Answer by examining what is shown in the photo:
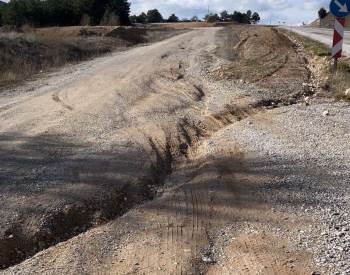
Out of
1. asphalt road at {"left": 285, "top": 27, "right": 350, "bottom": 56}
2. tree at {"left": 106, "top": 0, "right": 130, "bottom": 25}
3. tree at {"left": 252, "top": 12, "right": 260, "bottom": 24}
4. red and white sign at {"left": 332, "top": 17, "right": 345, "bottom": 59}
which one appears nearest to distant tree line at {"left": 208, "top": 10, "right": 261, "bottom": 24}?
tree at {"left": 252, "top": 12, "right": 260, "bottom": 24}

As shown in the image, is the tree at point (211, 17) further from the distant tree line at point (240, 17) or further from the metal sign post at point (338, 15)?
the metal sign post at point (338, 15)

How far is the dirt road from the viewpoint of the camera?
13.1ft

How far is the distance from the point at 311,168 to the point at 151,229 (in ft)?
7.12

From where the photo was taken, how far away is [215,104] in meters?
9.28

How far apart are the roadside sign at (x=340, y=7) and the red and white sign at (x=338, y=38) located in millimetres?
435

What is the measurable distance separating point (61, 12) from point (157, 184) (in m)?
42.4

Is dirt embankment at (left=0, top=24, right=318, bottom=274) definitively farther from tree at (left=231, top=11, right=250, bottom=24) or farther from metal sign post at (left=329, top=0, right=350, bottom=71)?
tree at (left=231, top=11, right=250, bottom=24)

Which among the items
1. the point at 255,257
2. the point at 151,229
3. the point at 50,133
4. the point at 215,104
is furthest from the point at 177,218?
the point at 215,104

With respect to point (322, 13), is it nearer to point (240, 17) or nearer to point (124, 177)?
point (240, 17)

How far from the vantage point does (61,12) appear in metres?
45.1

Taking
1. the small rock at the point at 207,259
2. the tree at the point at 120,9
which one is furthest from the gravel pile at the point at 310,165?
the tree at the point at 120,9

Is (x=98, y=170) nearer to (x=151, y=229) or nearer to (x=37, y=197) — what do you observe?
(x=37, y=197)

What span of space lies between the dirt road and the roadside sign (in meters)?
2.21

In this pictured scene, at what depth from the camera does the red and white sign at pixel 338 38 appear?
11.5 metres
